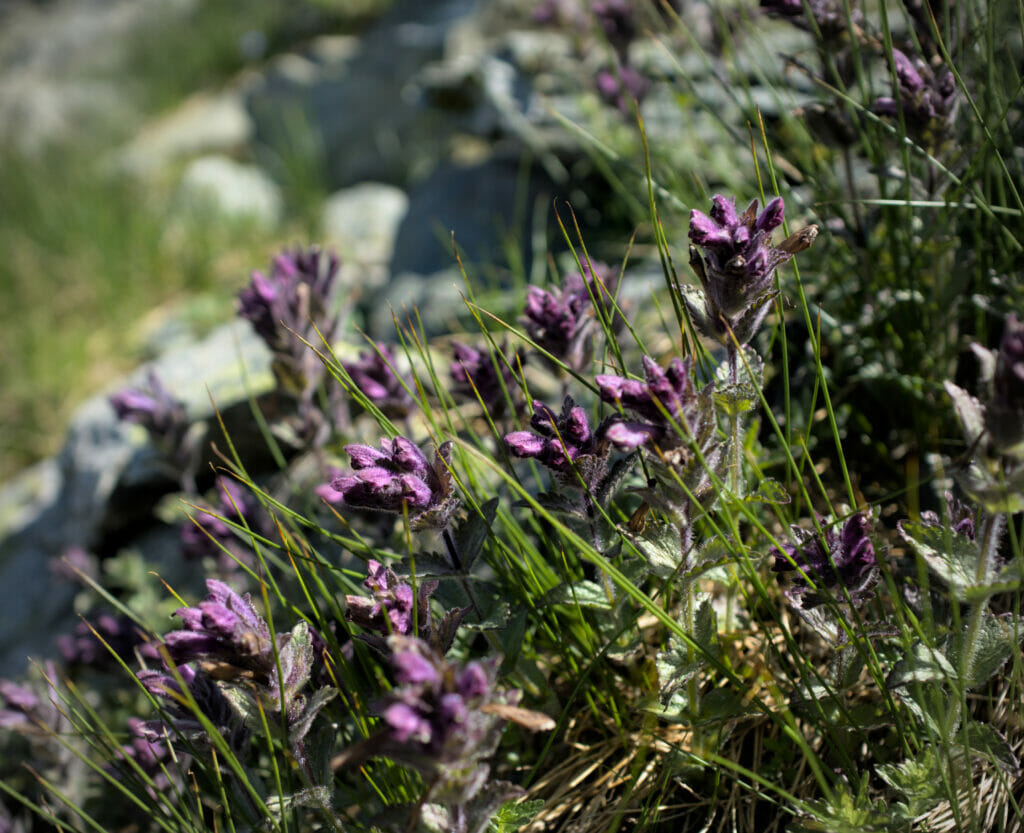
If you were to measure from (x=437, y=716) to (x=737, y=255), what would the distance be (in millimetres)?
846

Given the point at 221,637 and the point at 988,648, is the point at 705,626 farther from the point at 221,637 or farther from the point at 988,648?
the point at 221,637

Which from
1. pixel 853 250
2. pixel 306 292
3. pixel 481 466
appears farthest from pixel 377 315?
pixel 853 250

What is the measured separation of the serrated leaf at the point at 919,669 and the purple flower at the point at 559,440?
596 millimetres

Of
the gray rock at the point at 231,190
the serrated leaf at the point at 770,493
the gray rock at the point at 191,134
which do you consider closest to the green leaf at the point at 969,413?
the serrated leaf at the point at 770,493

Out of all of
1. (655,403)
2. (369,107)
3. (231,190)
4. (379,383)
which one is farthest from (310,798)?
(369,107)

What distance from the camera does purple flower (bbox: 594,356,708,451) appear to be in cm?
123

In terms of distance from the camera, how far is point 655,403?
4.07ft

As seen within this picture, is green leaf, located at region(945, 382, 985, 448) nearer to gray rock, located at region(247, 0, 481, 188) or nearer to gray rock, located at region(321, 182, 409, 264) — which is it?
gray rock, located at region(321, 182, 409, 264)

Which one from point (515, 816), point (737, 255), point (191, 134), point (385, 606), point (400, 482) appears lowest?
point (191, 134)

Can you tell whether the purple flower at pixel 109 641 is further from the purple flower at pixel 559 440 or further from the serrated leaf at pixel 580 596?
the purple flower at pixel 559 440

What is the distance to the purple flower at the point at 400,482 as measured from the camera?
4.57 feet

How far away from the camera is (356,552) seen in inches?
64.9

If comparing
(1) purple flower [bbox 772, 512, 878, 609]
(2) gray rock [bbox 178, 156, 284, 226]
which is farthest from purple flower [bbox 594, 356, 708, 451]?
(2) gray rock [bbox 178, 156, 284, 226]

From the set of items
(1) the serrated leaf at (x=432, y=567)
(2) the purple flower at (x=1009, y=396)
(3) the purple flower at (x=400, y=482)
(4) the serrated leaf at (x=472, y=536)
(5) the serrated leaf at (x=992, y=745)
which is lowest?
(5) the serrated leaf at (x=992, y=745)
